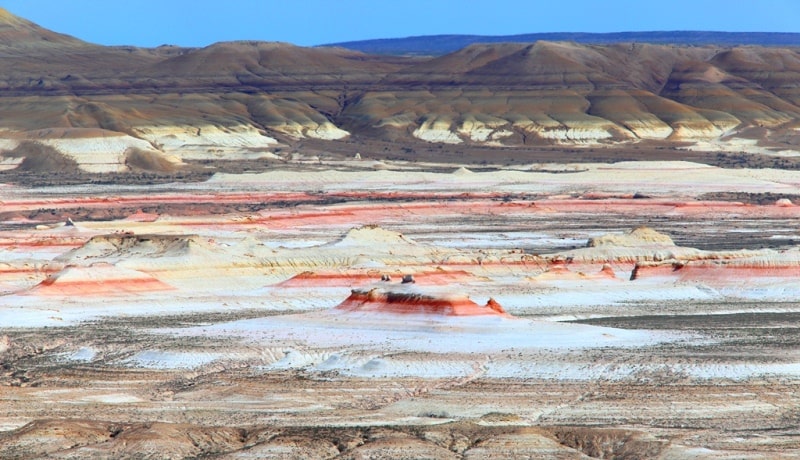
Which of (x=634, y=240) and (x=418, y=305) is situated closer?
(x=418, y=305)

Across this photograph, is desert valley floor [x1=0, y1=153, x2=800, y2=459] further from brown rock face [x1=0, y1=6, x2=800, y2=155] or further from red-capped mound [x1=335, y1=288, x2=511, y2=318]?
brown rock face [x1=0, y1=6, x2=800, y2=155]

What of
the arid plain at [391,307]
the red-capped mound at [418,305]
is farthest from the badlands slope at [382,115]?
the red-capped mound at [418,305]

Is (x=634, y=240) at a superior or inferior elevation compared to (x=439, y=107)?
inferior

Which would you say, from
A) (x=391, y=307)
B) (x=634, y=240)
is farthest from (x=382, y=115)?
(x=391, y=307)

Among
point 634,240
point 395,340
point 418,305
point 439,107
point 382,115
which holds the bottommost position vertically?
point 395,340

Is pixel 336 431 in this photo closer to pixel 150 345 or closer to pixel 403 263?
pixel 150 345

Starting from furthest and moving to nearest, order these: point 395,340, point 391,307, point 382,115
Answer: point 382,115 → point 391,307 → point 395,340

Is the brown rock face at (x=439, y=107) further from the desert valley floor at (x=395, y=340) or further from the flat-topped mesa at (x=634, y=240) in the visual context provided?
the flat-topped mesa at (x=634, y=240)

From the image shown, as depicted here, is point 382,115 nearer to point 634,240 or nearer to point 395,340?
point 634,240
